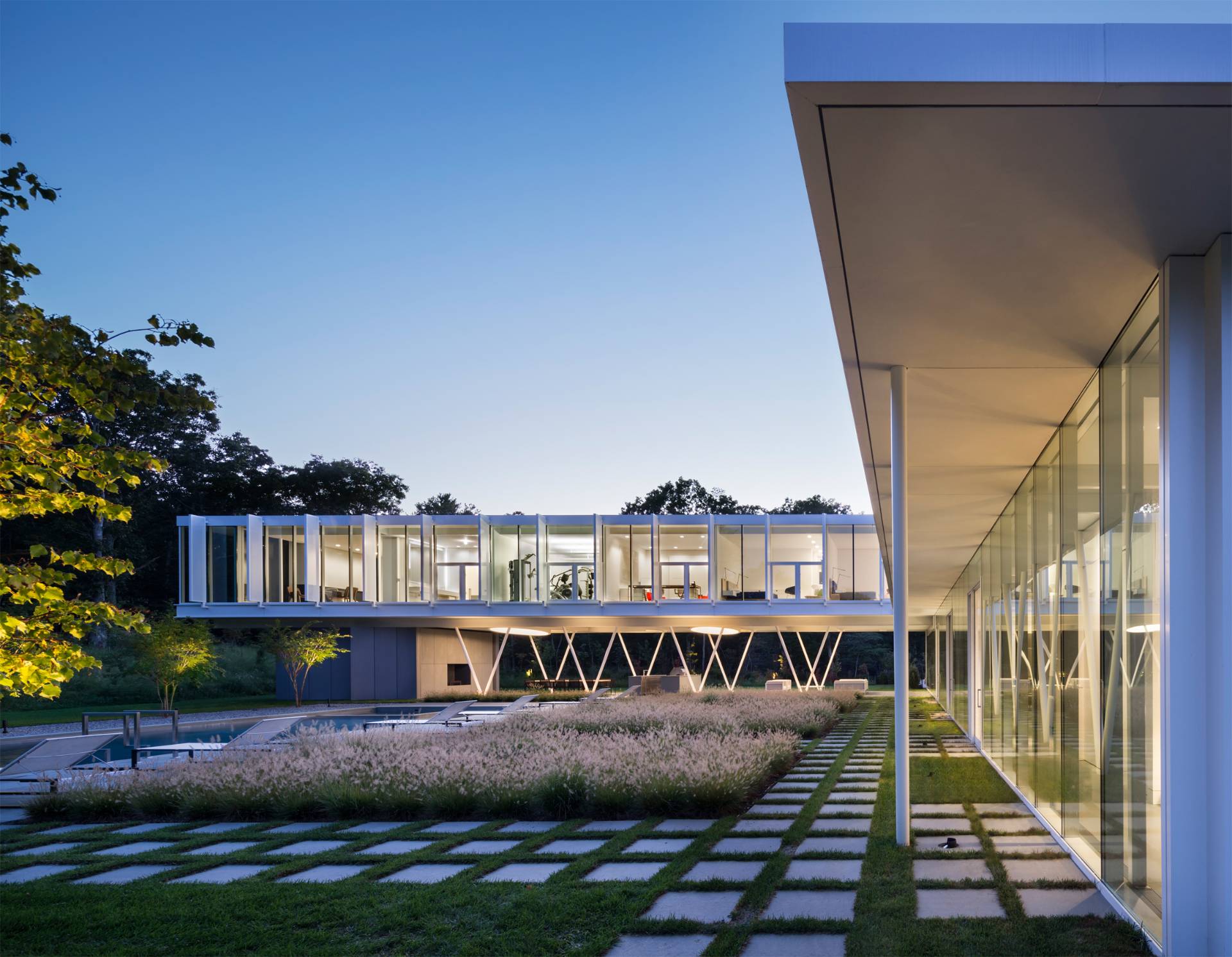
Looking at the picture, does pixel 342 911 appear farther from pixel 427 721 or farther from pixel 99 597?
pixel 99 597

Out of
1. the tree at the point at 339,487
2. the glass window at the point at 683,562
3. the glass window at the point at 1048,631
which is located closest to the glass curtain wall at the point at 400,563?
the glass window at the point at 683,562

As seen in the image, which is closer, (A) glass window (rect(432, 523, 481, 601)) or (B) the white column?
(B) the white column

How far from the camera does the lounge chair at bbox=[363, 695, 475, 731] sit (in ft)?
69.3

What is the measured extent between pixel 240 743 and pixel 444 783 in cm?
797

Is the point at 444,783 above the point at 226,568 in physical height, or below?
below

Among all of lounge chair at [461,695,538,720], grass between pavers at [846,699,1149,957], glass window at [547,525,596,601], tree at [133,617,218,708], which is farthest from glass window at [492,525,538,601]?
grass between pavers at [846,699,1149,957]

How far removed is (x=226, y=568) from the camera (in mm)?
35250

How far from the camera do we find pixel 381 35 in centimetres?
1672

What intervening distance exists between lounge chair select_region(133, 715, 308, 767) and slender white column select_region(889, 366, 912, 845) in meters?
8.96

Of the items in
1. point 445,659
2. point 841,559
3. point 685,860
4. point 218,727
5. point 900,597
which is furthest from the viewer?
point 445,659

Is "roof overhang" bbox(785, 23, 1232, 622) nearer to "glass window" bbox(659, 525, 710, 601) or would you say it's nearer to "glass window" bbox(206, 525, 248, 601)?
"glass window" bbox(659, 525, 710, 601)

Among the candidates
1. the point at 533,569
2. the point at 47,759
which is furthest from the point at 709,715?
the point at 533,569

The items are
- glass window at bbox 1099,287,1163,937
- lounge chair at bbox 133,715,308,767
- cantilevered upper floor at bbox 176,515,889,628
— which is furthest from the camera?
cantilevered upper floor at bbox 176,515,889,628

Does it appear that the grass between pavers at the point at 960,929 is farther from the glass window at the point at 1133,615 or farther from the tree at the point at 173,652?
the tree at the point at 173,652
